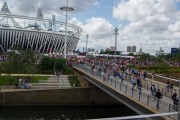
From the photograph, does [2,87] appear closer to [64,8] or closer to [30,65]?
[30,65]

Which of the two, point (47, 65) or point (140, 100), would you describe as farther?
point (47, 65)

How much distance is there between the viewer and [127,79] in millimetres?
33188

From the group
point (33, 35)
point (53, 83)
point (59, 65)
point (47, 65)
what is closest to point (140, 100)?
point (53, 83)

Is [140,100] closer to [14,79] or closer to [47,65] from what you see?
[14,79]

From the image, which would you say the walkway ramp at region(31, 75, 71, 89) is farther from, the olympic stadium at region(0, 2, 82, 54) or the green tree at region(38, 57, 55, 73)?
the olympic stadium at region(0, 2, 82, 54)

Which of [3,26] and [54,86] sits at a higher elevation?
[3,26]

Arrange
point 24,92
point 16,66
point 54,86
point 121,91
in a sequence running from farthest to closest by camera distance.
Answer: point 16,66 < point 54,86 < point 24,92 < point 121,91

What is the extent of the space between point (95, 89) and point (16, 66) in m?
17.7

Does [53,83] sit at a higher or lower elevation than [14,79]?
lower

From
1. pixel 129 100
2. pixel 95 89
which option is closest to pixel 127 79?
pixel 129 100

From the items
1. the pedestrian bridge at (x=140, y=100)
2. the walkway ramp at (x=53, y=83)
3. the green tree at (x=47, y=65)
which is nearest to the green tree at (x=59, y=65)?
the green tree at (x=47, y=65)

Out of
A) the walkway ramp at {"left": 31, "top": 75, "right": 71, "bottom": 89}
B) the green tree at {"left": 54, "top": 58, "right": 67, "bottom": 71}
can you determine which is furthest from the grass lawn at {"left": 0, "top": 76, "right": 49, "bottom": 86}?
the green tree at {"left": 54, "top": 58, "right": 67, "bottom": 71}

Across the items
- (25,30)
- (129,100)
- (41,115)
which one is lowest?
(41,115)

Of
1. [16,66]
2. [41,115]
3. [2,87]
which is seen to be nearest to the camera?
[41,115]
